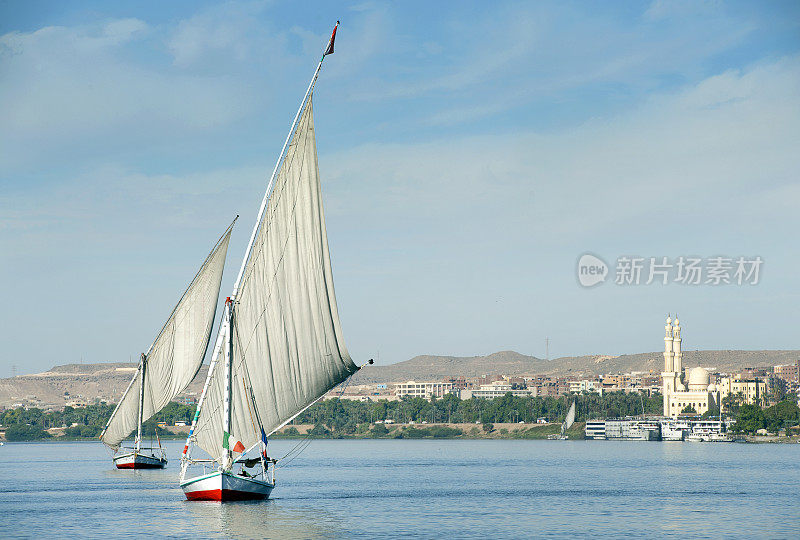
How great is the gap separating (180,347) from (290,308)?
2870cm

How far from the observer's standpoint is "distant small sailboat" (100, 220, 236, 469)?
62.7 m

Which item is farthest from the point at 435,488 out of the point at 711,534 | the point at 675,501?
the point at 711,534

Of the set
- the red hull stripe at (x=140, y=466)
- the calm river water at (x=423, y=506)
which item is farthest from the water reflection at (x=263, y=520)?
the red hull stripe at (x=140, y=466)

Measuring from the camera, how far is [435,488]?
67875mm

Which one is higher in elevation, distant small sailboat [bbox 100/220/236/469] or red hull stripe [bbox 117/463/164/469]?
distant small sailboat [bbox 100/220/236/469]

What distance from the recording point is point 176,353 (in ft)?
226

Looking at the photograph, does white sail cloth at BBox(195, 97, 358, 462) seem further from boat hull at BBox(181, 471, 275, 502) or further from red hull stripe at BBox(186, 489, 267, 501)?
red hull stripe at BBox(186, 489, 267, 501)

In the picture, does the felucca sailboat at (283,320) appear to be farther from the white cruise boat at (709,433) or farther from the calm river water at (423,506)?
the white cruise boat at (709,433)

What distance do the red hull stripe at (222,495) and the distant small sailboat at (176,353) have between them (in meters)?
15.7

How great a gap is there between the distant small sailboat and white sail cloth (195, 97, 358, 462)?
15582mm

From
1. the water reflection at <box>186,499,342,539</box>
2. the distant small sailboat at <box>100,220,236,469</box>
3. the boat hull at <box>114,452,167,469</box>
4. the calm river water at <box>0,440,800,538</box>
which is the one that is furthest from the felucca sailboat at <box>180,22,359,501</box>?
the boat hull at <box>114,452,167,469</box>

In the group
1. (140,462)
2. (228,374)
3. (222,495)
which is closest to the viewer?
(228,374)

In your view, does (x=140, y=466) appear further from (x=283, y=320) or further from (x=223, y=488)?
(x=283, y=320)

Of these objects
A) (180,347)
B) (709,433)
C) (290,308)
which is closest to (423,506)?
(290,308)
